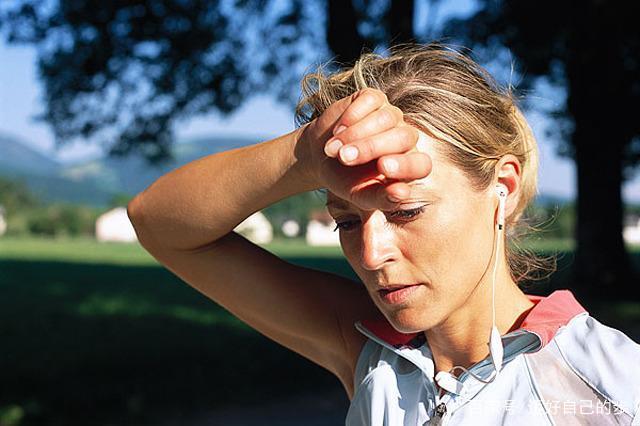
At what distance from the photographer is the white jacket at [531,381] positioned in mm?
1403

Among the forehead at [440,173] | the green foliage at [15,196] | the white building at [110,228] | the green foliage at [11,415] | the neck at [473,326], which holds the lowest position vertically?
the white building at [110,228]

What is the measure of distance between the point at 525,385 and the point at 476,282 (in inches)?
8.5

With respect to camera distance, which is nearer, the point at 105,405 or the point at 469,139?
the point at 469,139

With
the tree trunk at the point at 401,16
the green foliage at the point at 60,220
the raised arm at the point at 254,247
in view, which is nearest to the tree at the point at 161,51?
the tree trunk at the point at 401,16

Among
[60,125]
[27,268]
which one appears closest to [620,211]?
[60,125]

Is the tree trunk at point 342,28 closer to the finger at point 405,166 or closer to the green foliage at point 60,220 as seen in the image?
the finger at point 405,166

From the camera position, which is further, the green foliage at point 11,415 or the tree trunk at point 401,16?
the tree trunk at point 401,16

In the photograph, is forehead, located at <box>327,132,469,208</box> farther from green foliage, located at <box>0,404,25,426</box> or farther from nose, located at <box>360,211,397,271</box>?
green foliage, located at <box>0,404,25,426</box>

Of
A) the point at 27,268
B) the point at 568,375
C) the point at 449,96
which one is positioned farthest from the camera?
the point at 27,268

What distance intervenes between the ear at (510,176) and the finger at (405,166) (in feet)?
1.13

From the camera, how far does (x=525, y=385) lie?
151 centimetres

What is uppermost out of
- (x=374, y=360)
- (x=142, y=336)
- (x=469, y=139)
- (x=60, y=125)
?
(x=469, y=139)

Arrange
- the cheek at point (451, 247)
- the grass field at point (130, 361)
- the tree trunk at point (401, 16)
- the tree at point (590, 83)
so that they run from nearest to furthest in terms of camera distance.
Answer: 1. the cheek at point (451, 247)
2. the grass field at point (130, 361)
3. the tree trunk at point (401, 16)
4. the tree at point (590, 83)

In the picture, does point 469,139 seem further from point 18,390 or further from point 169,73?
point 169,73
